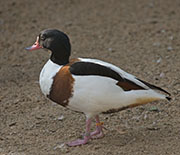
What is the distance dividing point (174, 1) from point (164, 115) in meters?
4.49

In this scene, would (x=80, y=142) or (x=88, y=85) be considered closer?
(x=88, y=85)

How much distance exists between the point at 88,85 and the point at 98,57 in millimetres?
2687

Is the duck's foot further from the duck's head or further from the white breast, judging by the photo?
the duck's head

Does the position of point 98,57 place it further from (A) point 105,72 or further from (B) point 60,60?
(A) point 105,72

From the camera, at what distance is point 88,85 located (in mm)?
3863

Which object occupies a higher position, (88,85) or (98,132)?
(88,85)

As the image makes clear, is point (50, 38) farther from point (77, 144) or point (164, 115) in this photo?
point (164, 115)

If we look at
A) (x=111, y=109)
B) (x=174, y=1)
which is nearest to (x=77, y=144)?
(x=111, y=109)

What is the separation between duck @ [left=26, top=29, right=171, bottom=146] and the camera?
3873 millimetres

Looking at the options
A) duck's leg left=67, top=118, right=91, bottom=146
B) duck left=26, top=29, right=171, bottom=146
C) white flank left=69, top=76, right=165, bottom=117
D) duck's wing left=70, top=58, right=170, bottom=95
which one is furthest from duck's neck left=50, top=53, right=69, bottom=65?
duck's leg left=67, top=118, right=91, bottom=146

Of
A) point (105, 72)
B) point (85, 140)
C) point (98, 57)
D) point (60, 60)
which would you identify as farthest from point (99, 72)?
point (98, 57)

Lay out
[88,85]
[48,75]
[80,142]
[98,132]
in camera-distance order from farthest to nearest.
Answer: [98,132]
[80,142]
[48,75]
[88,85]

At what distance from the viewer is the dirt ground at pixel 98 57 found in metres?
4.25

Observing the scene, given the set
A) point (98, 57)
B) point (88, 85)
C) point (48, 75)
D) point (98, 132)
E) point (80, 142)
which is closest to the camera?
point (88, 85)
